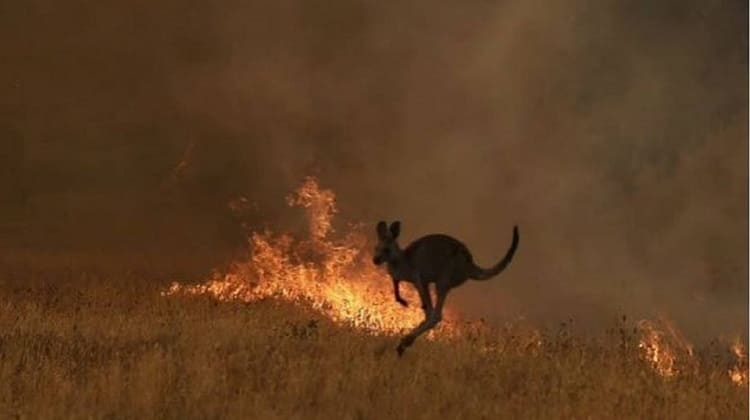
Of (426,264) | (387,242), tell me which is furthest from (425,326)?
(387,242)

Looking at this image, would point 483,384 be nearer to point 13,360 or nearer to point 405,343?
point 405,343

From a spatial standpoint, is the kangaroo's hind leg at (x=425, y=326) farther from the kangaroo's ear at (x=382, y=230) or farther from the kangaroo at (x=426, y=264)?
the kangaroo's ear at (x=382, y=230)

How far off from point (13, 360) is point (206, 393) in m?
3.19

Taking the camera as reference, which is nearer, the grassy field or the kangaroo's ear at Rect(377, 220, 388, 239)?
the grassy field

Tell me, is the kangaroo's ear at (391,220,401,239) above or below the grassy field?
above

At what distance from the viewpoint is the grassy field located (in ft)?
30.0

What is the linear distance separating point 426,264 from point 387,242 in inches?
23.9

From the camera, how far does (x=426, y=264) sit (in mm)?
11938

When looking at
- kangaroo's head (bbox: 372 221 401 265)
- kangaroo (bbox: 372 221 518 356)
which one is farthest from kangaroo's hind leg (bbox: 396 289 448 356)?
kangaroo's head (bbox: 372 221 401 265)

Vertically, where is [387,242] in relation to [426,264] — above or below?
above

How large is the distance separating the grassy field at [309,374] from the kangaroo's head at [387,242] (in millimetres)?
1287

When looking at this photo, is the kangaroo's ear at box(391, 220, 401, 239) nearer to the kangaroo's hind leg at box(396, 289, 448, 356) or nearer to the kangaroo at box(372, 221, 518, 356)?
the kangaroo at box(372, 221, 518, 356)

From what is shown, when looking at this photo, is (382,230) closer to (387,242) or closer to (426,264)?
(387,242)

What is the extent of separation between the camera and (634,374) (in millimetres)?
11688
